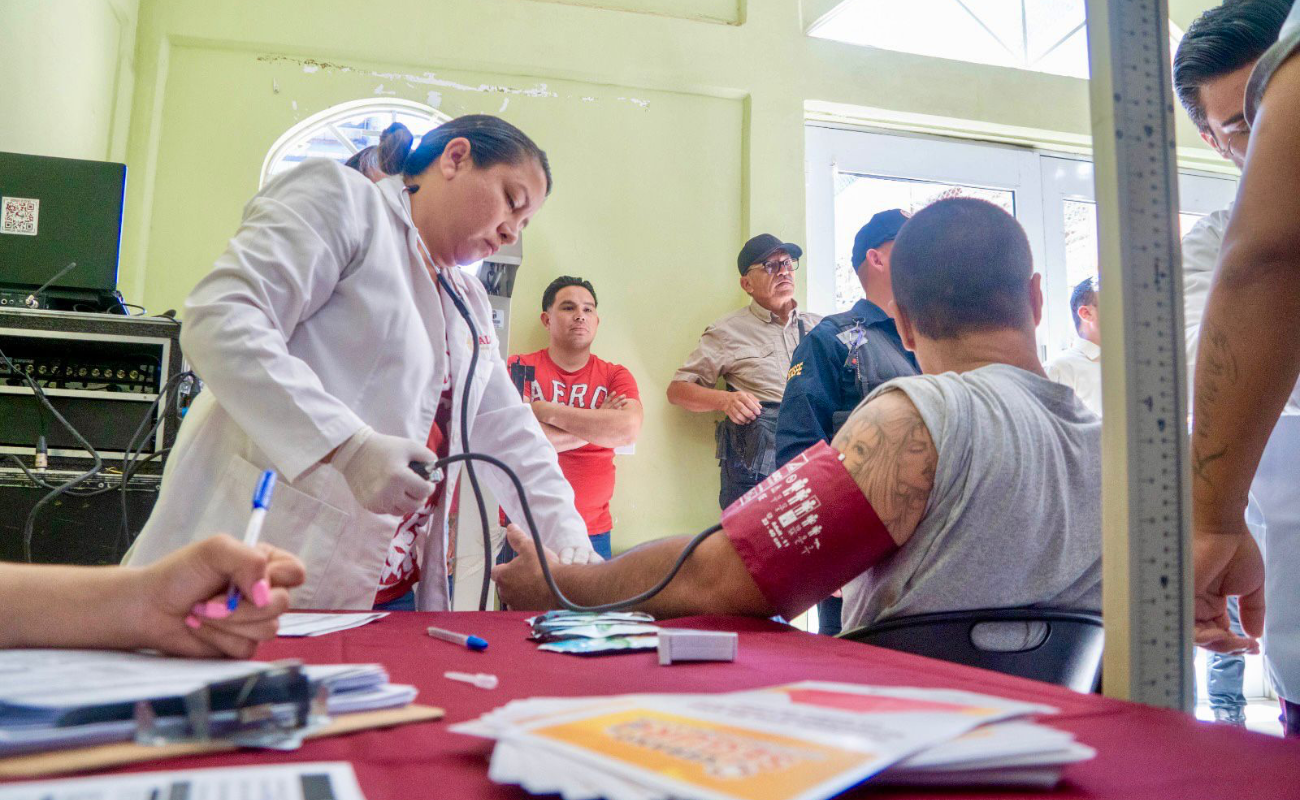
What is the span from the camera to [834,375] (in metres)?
2.19

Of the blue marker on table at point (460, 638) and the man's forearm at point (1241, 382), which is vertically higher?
the man's forearm at point (1241, 382)

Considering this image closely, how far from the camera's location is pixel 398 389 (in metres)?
1.33

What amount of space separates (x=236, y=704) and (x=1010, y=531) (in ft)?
2.55

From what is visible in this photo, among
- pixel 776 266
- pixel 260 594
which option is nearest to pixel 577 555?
pixel 260 594

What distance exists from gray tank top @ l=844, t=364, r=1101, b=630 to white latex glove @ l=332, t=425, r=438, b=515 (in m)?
0.58

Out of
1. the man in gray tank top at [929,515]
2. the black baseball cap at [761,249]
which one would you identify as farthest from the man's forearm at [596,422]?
the man in gray tank top at [929,515]

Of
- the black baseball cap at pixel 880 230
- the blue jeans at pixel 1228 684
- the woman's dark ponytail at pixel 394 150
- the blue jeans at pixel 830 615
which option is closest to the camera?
the woman's dark ponytail at pixel 394 150

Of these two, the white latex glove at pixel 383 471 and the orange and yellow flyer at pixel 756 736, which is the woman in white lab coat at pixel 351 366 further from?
the orange and yellow flyer at pixel 756 736

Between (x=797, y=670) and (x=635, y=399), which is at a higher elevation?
(x=635, y=399)

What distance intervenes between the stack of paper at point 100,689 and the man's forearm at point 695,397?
9.04ft

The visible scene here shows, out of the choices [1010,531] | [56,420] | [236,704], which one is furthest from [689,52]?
[236,704]

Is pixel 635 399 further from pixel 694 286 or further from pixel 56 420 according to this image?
pixel 56 420

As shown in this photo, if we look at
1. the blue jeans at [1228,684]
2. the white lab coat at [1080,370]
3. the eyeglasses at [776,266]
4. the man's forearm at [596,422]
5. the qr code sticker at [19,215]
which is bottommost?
the blue jeans at [1228,684]

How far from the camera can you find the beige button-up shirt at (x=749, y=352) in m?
3.32
